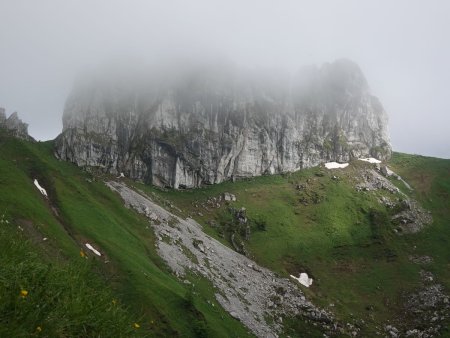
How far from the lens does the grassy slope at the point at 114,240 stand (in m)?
58.1

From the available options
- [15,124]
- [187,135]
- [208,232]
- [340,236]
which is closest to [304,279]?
[208,232]

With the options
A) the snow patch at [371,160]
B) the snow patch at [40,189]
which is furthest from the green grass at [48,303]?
the snow patch at [371,160]

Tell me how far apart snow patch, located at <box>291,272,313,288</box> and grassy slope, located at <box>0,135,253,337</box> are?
127 feet

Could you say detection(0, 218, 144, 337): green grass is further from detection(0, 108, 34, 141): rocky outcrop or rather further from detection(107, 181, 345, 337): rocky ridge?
detection(0, 108, 34, 141): rocky outcrop

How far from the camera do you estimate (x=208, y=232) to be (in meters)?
121

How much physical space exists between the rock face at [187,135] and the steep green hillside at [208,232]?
924cm

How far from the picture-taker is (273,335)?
72750mm

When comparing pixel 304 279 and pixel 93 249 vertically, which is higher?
pixel 93 249

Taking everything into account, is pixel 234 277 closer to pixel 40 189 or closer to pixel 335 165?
pixel 40 189

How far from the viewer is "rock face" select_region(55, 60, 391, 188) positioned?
16138cm

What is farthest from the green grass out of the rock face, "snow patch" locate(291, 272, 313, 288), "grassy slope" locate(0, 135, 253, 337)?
the rock face

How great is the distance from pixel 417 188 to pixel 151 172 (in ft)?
325

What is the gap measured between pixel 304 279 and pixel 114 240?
177 ft

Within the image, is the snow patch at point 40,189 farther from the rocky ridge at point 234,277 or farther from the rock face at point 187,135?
the rock face at point 187,135
